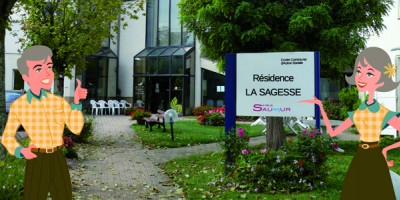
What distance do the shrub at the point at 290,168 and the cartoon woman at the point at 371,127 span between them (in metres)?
3.02

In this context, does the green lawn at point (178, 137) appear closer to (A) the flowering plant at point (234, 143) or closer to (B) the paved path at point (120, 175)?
(B) the paved path at point (120, 175)

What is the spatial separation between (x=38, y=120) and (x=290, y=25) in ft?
17.5

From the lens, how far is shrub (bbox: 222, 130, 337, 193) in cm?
630

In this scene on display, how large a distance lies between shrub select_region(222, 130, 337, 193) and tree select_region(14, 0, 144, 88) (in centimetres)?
690

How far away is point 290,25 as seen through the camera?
24.0 ft

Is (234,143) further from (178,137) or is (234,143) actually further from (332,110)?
(332,110)

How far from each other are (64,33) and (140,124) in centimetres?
879

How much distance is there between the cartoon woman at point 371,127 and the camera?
10.5ft

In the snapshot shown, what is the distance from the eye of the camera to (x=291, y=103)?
582cm

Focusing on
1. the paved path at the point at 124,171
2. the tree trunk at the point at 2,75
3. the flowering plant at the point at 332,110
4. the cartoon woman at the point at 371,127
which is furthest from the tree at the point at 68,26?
the flowering plant at the point at 332,110

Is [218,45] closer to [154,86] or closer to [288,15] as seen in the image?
[288,15]

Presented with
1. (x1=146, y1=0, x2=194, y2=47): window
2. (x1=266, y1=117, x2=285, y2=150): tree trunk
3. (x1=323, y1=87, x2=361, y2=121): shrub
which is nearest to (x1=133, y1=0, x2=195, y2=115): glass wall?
(x1=146, y1=0, x2=194, y2=47): window

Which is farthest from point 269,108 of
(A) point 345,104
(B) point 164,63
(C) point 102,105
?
(C) point 102,105

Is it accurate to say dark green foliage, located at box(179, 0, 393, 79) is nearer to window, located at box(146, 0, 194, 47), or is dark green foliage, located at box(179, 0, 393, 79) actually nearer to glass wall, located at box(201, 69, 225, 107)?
glass wall, located at box(201, 69, 225, 107)
